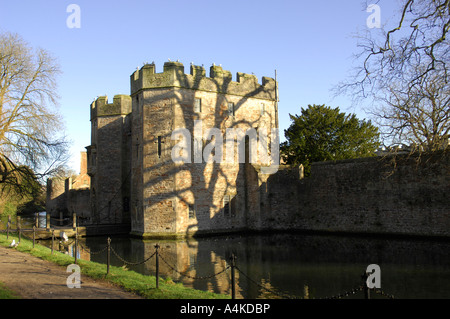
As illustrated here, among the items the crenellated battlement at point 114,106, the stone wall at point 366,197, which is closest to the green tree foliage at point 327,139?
the stone wall at point 366,197

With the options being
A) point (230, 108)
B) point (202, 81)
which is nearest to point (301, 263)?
point (230, 108)

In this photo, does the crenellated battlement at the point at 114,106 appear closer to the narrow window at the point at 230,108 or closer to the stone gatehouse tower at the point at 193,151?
the stone gatehouse tower at the point at 193,151

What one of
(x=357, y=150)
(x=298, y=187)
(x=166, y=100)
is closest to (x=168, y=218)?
(x=166, y=100)

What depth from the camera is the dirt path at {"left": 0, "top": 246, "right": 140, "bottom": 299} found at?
8.58 m

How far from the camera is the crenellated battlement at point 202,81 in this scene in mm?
24453

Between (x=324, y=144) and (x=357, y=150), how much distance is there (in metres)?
2.99

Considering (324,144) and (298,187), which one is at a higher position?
(324,144)

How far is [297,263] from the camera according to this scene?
1462 cm

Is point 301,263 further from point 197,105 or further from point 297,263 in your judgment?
point 197,105

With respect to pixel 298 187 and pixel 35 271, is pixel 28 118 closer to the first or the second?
pixel 35 271

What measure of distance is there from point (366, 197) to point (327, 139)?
37.5 ft

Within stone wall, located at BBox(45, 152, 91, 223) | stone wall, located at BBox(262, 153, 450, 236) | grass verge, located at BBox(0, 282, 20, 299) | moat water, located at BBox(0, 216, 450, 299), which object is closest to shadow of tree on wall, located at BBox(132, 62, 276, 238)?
stone wall, located at BBox(262, 153, 450, 236)

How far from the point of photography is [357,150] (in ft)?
112
